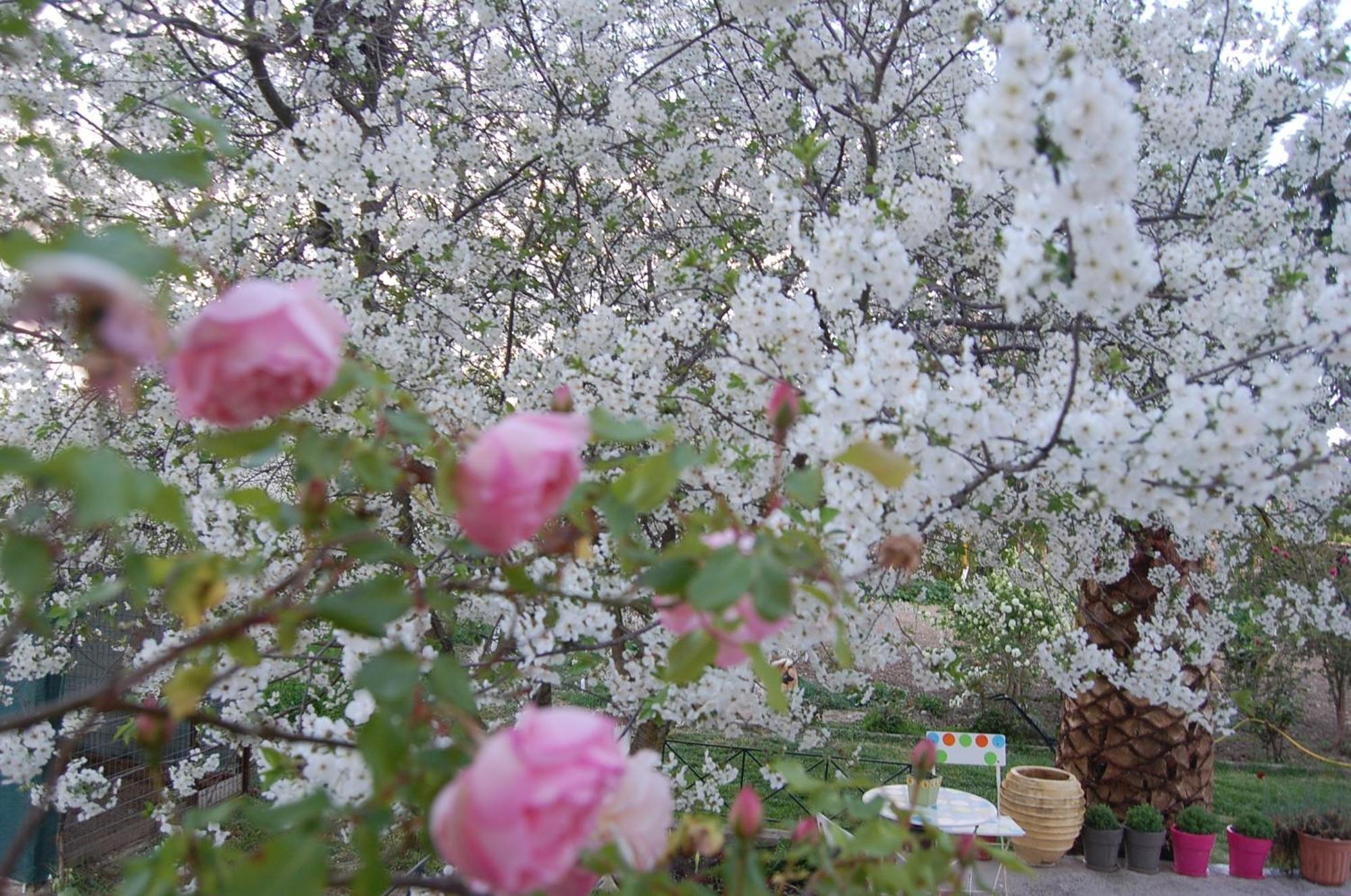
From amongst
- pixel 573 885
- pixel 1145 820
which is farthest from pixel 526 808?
pixel 1145 820

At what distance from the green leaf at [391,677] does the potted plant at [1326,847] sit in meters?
6.44

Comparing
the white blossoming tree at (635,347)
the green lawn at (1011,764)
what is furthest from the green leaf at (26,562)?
the green lawn at (1011,764)

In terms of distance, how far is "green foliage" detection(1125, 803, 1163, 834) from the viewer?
533 centimetres

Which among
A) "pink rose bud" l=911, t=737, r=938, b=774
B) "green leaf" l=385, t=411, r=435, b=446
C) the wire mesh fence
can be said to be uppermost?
"green leaf" l=385, t=411, r=435, b=446

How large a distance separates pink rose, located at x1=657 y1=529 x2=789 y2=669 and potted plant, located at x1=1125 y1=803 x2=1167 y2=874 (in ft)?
18.6

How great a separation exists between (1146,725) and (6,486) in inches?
231

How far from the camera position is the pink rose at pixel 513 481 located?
60 cm

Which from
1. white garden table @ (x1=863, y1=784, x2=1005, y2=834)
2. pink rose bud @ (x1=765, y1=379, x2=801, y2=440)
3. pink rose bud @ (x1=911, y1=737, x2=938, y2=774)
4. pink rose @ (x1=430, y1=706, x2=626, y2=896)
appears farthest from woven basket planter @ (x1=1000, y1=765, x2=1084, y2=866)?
pink rose @ (x1=430, y1=706, x2=626, y2=896)

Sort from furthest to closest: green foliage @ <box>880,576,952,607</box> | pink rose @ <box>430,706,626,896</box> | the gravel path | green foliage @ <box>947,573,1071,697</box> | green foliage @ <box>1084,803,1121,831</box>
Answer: green foliage @ <box>947,573,1071,697</box> < green foliage @ <box>1084,803,1121,831</box> < the gravel path < green foliage @ <box>880,576,952,607</box> < pink rose @ <box>430,706,626,896</box>

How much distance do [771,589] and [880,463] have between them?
17cm

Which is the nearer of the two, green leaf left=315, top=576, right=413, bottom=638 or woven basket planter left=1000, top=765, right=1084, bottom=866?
green leaf left=315, top=576, right=413, bottom=638

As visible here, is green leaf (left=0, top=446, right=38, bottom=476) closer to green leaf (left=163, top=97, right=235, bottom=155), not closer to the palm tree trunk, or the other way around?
green leaf (left=163, top=97, right=235, bottom=155)

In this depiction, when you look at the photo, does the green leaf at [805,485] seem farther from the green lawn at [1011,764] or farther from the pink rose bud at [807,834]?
the green lawn at [1011,764]

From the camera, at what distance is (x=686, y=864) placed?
2.95 m
